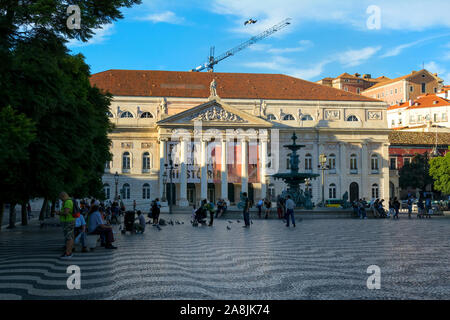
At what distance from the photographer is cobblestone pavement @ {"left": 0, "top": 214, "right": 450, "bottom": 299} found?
25.1 feet

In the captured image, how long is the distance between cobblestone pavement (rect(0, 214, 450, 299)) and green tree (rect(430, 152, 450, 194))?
42126 millimetres

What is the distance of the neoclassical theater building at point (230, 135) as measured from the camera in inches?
2345

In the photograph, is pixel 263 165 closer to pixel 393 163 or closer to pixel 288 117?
pixel 288 117

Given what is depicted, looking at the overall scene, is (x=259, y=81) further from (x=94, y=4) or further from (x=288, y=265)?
(x=288, y=265)

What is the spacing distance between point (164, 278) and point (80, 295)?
1702mm

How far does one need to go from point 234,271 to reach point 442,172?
4986 centimetres

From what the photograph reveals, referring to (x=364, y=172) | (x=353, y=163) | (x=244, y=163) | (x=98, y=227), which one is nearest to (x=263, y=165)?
(x=244, y=163)

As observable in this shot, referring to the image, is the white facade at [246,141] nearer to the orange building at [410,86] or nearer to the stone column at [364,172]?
the stone column at [364,172]

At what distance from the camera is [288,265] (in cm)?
1064

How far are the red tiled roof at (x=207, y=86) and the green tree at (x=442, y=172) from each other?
13.9m

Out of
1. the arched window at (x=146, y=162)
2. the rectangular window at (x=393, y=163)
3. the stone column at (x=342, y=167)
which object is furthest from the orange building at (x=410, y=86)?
the arched window at (x=146, y=162)

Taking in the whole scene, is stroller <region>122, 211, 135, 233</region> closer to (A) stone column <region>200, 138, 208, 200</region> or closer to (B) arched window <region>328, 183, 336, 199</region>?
(A) stone column <region>200, 138, 208, 200</region>

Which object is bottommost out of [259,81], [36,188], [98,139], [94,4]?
[36,188]
